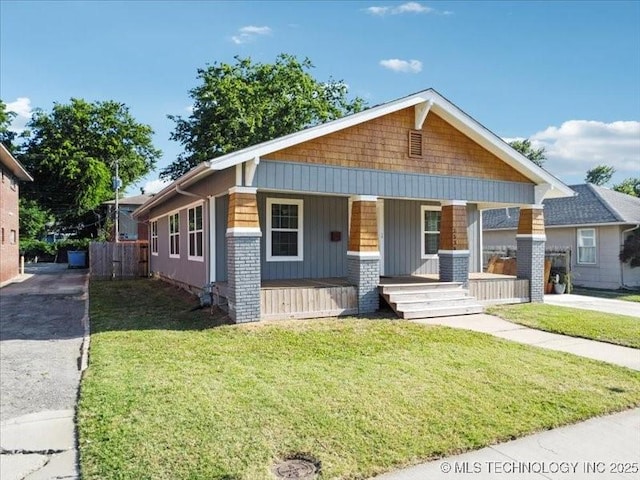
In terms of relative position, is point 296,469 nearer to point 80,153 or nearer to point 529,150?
Result: point 80,153

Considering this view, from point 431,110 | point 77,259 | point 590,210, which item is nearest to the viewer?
point 431,110

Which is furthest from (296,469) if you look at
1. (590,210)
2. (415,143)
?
(590,210)

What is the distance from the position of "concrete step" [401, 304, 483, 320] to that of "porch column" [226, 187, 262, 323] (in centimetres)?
305

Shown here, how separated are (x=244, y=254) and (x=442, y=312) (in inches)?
170

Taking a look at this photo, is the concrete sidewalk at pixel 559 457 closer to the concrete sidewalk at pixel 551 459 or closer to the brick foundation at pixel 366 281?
the concrete sidewalk at pixel 551 459

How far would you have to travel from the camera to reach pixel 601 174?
5034cm

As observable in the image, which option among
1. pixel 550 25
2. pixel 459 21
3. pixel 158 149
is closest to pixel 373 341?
pixel 459 21

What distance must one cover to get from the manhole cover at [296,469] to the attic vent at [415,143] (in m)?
8.06

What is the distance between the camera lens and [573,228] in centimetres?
1870

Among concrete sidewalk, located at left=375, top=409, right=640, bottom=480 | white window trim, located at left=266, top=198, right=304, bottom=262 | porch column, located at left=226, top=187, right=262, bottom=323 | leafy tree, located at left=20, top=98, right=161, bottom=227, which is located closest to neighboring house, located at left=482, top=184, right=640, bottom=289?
white window trim, located at left=266, top=198, right=304, bottom=262

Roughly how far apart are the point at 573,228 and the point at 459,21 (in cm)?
1071

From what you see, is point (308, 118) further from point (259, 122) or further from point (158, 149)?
point (158, 149)

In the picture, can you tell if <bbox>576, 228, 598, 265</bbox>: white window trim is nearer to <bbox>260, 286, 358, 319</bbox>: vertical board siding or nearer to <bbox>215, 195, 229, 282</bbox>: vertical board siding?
<bbox>260, 286, 358, 319</bbox>: vertical board siding

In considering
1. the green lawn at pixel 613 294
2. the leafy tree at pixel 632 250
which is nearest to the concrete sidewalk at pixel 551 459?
the green lawn at pixel 613 294
